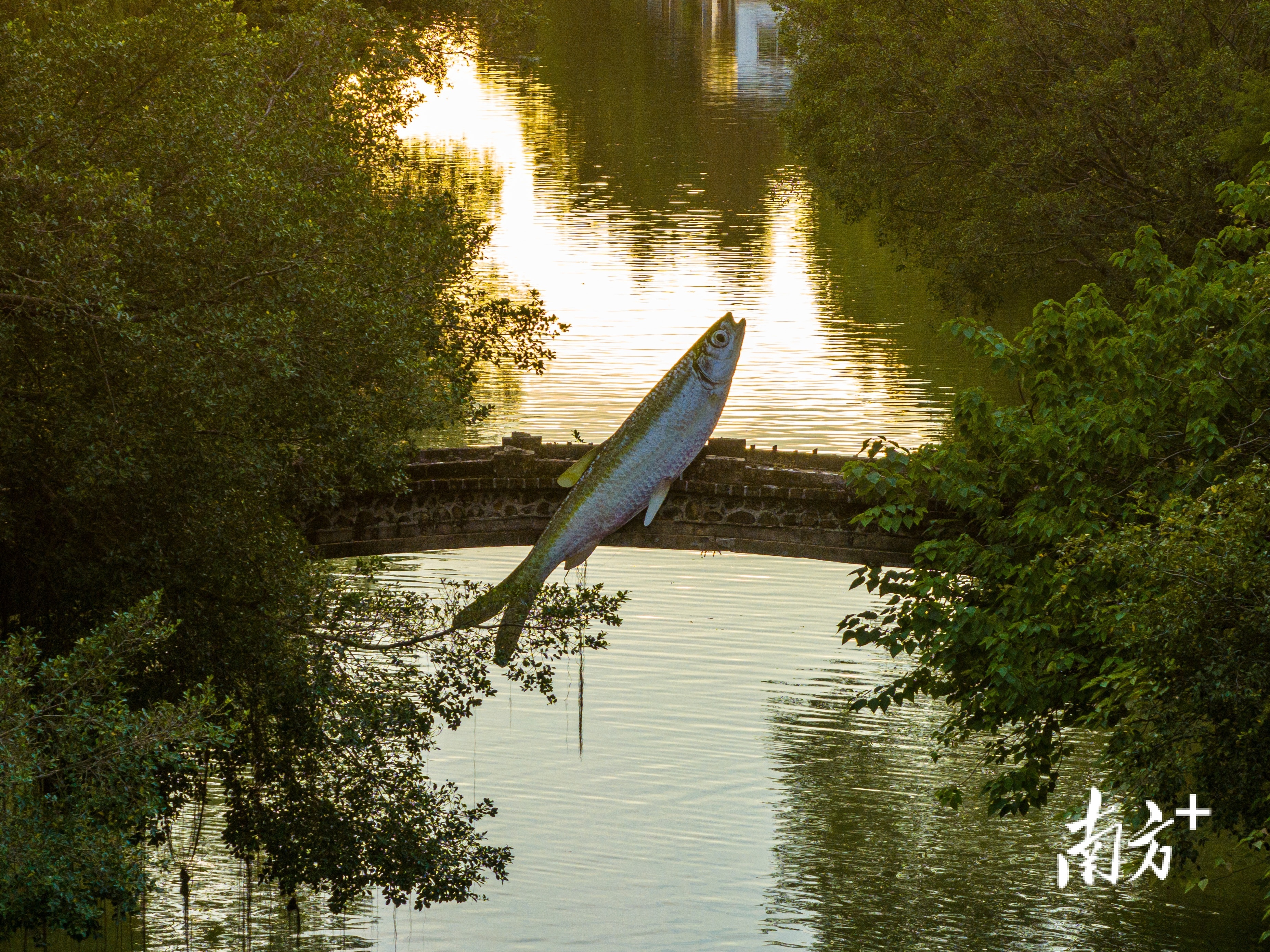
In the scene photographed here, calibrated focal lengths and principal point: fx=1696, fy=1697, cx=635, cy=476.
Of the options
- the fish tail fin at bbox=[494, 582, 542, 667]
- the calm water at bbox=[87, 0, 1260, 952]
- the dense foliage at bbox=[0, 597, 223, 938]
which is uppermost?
the fish tail fin at bbox=[494, 582, 542, 667]

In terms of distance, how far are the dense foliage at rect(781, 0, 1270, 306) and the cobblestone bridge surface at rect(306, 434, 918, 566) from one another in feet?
39.1

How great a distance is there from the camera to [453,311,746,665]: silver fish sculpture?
10.5 metres

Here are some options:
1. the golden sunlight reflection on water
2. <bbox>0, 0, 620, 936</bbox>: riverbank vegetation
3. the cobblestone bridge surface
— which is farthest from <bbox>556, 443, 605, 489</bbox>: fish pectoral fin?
the golden sunlight reflection on water

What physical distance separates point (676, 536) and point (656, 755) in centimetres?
416

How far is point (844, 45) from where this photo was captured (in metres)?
47.6

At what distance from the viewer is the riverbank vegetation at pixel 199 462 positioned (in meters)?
15.7

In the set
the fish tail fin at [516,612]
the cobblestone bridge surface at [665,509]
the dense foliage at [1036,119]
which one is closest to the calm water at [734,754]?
the cobblestone bridge surface at [665,509]

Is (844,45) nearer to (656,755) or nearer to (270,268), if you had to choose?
(656,755)

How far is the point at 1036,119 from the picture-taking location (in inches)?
1742

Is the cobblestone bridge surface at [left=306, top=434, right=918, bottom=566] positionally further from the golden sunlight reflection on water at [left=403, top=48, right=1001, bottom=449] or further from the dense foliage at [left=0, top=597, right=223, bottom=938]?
the dense foliage at [left=0, top=597, right=223, bottom=938]

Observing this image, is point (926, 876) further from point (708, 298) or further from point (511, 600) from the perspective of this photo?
point (708, 298)

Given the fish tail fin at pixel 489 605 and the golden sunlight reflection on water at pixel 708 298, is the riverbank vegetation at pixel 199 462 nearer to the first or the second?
the fish tail fin at pixel 489 605

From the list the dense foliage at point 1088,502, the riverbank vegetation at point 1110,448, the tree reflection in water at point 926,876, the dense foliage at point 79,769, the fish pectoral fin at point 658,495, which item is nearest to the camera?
the fish pectoral fin at point 658,495

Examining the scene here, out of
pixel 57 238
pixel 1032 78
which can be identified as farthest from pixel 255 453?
pixel 1032 78
